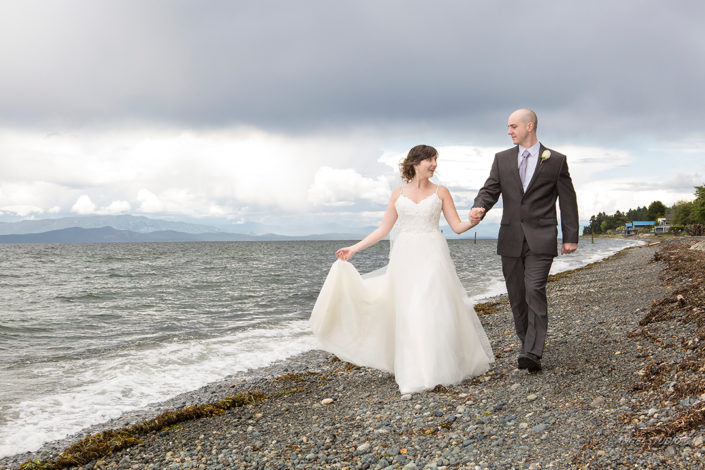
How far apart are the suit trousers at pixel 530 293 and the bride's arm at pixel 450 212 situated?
0.73m

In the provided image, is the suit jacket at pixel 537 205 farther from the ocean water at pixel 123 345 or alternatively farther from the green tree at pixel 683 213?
the green tree at pixel 683 213

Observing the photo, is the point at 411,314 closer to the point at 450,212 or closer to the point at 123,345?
the point at 450,212

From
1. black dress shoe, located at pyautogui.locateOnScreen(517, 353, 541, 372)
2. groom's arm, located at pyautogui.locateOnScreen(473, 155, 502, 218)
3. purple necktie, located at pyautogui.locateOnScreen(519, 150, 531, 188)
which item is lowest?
black dress shoe, located at pyautogui.locateOnScreen(517, 353, 541, 372)

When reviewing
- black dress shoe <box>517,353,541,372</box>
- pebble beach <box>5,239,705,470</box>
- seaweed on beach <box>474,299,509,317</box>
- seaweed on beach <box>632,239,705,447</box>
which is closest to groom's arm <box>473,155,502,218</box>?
black dress shoe <box>517,353,541,372</box>

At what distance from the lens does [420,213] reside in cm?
688

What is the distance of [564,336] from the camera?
9.55 m

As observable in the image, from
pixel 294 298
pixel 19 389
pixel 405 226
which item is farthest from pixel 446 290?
pixel 294 298

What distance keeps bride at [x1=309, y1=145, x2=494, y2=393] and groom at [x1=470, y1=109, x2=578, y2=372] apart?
0.64 metres

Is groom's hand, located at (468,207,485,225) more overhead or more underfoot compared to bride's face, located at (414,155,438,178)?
more underfoot

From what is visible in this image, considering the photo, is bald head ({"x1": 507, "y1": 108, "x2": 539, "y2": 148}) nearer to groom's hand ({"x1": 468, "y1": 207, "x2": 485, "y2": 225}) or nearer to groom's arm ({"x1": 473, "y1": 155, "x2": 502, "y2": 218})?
groom's arm ({"x1": 473, "y1": 155, "x2": 502, "y2": 218})

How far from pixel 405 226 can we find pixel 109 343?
39.1 feet

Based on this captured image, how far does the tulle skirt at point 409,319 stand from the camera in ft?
21.7

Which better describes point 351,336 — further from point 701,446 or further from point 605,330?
point 605,330

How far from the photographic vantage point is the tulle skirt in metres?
6.61
